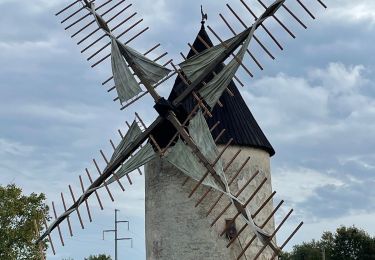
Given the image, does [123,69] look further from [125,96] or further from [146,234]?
[146,234]

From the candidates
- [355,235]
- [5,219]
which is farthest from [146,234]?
[355,235]

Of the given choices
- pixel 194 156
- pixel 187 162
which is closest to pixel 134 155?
pixel 187 162

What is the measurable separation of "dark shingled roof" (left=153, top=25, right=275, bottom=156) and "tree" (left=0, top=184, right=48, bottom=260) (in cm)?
789

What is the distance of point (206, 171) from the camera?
11719 mm

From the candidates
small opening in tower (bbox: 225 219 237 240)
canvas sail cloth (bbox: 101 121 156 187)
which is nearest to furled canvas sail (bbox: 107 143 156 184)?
canvas sail cloth (bbox: 101 121 156 187)

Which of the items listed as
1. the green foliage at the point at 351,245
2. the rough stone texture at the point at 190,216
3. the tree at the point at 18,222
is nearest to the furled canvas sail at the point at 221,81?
the rough stone texture at the point at 190,216

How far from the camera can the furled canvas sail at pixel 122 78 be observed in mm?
13125

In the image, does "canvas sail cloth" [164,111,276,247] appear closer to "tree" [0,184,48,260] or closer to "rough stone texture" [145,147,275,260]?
"rough stone texture" [145,147,275,260]

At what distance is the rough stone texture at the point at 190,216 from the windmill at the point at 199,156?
0.02m

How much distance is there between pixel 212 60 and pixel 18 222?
1071 centimetres

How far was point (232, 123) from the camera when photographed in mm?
12758

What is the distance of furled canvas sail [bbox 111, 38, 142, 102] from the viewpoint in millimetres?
13125

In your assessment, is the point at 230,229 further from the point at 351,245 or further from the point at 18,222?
the point at 351,245

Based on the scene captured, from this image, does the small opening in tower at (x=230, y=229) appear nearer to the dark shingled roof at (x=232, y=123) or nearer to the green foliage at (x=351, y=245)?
the dark shingled roof at (x=232, y=123)
